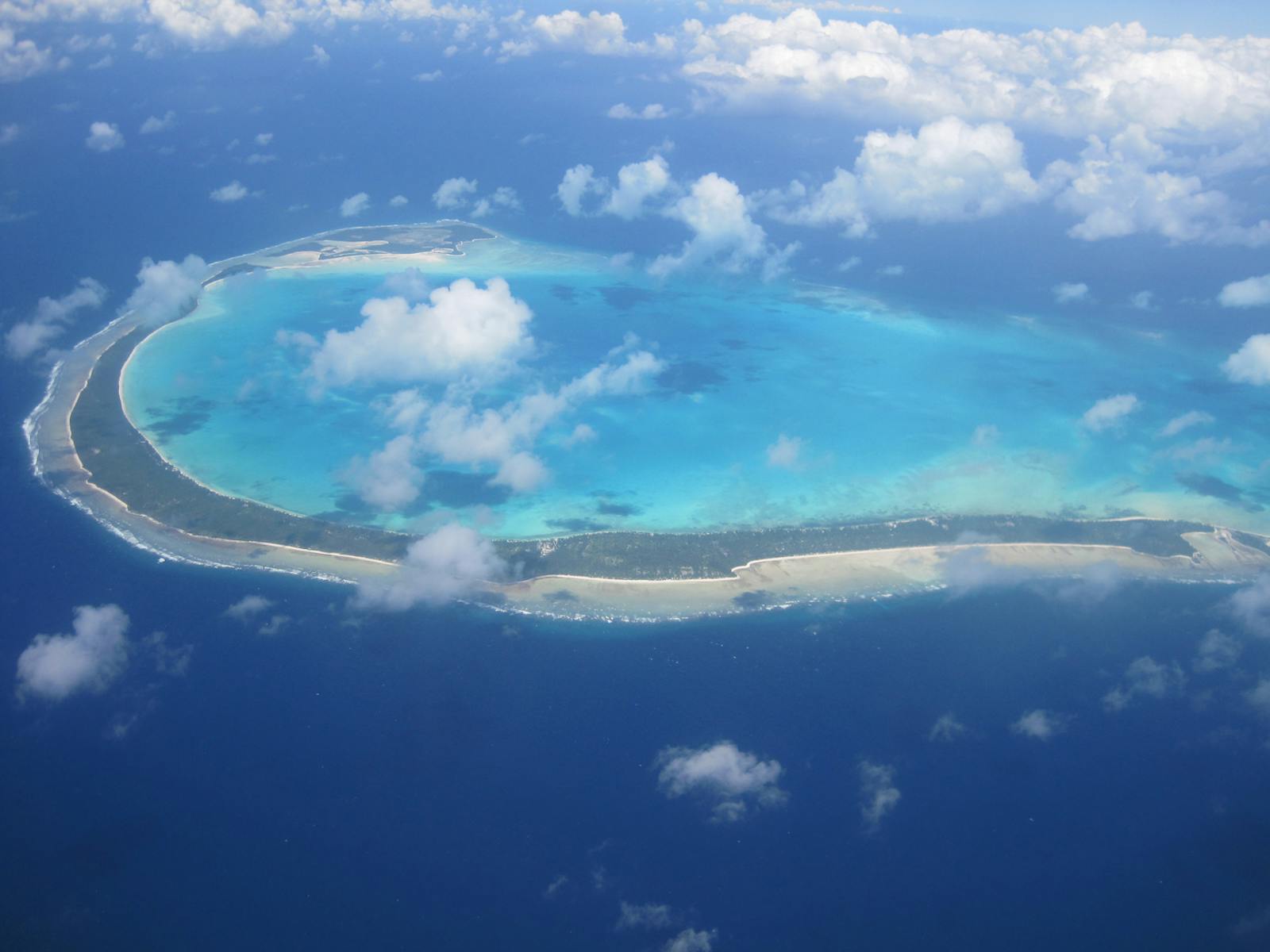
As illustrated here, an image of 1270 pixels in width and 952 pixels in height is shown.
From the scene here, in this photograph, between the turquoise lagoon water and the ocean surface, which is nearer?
the ocean surface

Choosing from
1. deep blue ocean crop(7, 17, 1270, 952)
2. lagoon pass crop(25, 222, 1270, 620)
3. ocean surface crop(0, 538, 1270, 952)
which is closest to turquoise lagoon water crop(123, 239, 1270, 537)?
lagoon pass crop(25, 222, 1270, 620)

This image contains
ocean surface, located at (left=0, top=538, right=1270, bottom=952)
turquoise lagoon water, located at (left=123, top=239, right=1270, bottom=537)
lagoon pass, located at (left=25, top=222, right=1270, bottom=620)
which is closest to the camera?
ocean surface, located at (left=0, top=538, right=1270, bottom=952)

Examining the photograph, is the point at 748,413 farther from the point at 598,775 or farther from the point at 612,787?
the point at 612,787

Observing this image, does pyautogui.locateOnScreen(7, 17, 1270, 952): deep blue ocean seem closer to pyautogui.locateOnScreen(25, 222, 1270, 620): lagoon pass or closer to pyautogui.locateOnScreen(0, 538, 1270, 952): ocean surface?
pyautogui.locateOnScreen(0, 538, 1270, 952): ocean surface

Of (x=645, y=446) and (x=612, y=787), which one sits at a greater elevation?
(x=645, y=446)

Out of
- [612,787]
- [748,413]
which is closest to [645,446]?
[748,413]

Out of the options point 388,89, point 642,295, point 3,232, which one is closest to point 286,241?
point 3,232
